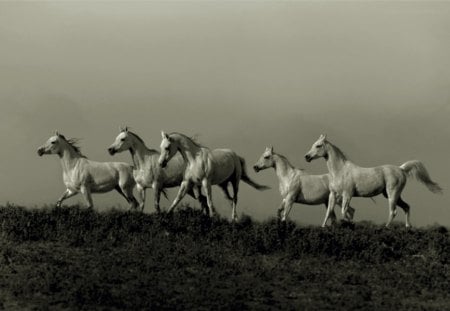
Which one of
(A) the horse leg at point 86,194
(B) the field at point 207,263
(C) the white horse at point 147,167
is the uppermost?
(C) the white horse at point 147,167

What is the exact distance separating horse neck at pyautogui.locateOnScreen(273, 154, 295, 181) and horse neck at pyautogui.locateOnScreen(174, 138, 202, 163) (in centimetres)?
275

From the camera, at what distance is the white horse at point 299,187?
2857 centimetres

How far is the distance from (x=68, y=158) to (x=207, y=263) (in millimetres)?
8819

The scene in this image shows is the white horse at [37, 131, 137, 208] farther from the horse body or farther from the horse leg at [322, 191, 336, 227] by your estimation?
the horse leg at [322, 191, 336, 227]

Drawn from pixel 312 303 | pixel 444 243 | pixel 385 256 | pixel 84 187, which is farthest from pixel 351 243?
pixel 84 187

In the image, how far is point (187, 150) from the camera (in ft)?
90.8

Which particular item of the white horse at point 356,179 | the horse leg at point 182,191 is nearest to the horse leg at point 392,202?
the white horse at point 356,179

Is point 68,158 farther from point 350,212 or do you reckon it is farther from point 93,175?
point 350,212

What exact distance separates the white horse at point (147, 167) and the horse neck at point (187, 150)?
2.03ft

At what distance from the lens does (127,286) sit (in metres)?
19.6

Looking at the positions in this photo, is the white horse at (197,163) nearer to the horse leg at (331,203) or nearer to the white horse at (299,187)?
the white horse at (299,187)

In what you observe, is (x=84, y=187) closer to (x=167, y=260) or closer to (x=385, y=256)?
(x=167, y=260)

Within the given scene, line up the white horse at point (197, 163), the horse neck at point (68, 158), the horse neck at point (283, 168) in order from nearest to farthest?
the white horse at point (197, 163)
the horse neck at point (68, 158)
the horse neck at point (283, 168)

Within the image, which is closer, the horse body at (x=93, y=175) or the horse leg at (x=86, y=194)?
the horse leg at (x=86, y=194)
